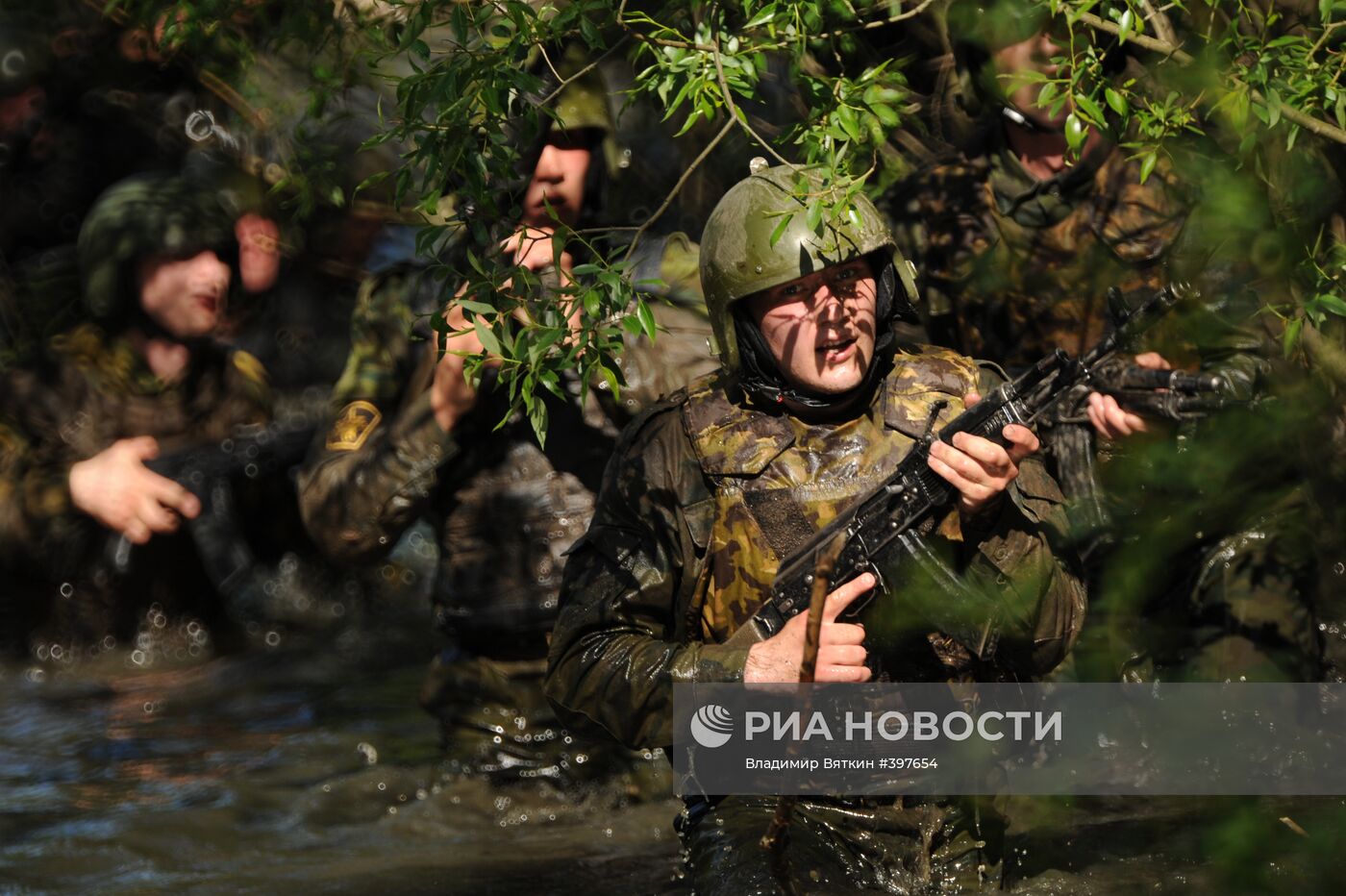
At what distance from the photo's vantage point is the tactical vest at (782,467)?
181 inches

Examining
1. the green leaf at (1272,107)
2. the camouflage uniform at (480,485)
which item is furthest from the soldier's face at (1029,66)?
the green leaf at (1272,107)

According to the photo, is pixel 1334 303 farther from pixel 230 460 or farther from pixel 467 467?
pixel 230 460

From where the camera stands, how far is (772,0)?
4.38m

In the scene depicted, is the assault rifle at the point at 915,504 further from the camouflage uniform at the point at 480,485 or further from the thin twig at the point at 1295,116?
the camouflage uniform at the point at 480,485

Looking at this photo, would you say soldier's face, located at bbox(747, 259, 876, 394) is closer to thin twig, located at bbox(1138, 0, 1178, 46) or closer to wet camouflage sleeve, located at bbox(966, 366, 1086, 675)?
wet camouflage sleeve, located at bbox(966, 366, 1086, 675)

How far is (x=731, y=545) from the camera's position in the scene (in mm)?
4609

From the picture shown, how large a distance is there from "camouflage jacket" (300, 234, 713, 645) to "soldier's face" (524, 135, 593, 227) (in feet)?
1.08

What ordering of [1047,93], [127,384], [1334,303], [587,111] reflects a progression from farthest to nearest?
[127,384] < [587,111] < [1047,93] < [1334,303]

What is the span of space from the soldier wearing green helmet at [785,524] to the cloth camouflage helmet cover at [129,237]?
403 cm

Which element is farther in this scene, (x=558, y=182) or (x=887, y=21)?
(x=558, y=182)

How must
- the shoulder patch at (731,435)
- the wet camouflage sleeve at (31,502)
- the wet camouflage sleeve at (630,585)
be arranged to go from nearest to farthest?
the wet camouflage sleeve at (630,585)
the shoulder patch at (731,435)
the wet camouflage sleeve at (31,502)

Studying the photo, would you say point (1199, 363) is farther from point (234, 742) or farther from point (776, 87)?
point (234, 742)

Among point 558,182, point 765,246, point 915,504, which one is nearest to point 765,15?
point 765,246

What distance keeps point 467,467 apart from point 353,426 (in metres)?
0.42
